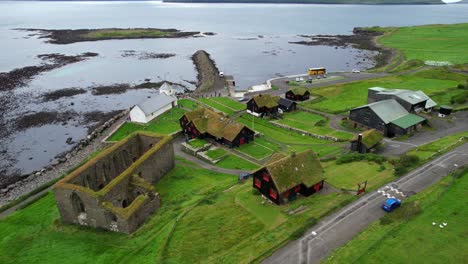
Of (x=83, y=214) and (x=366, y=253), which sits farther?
(x=83, y=214)

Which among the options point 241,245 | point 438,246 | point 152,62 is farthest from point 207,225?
point 152,62

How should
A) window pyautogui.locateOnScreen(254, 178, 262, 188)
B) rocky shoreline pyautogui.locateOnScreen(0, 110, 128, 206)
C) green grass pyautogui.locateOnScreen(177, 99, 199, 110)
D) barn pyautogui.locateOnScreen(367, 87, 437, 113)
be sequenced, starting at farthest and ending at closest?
green grass pyautogui.locateOnScreen(177, 99, 199, 110), barn pyautogui.locateOnScreen(367, 87, 437, 113), rocky shoreline pyautogui.locateOnScreen(0, 110, 128, 206), window pyautogui.locateOnScreen(254, 178, 262, 188)

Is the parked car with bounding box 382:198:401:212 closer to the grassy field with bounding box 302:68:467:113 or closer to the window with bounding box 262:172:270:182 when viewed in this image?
the window with bounding box 262:172:270:182

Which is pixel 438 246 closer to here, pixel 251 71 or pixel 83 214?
pixel 83 214

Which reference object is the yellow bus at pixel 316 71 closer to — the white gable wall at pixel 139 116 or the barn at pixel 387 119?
the barn at pixel 387 119

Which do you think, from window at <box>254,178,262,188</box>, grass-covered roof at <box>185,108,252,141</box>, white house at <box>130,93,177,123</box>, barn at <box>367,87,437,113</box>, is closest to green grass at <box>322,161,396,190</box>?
window at <box>254,178,262,188</box>

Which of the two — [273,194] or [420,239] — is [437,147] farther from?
[273,194]

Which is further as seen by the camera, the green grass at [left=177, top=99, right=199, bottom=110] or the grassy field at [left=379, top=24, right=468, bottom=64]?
the grassy field at [left=379, top=24, right=468, bottom=64]

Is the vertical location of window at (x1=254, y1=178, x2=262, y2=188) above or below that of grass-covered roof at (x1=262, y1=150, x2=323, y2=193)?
below
